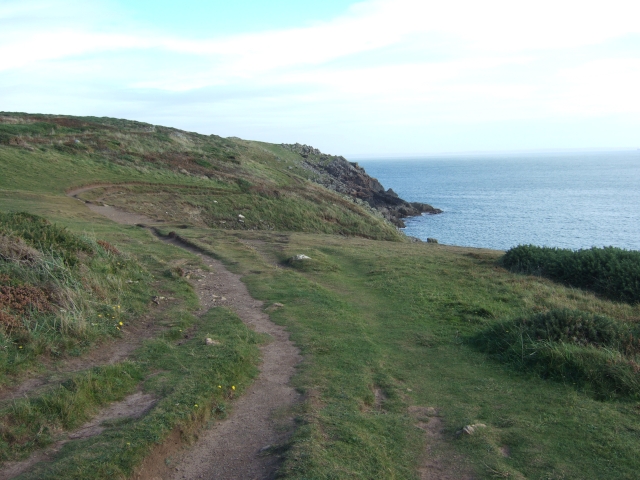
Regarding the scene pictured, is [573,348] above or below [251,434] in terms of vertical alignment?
above

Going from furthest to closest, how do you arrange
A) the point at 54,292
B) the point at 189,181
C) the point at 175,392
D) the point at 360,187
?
the point at 360,187 < the point at 189,181 < the point at 54,292 < the point at 175,392

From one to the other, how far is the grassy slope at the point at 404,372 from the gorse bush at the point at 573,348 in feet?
1.11

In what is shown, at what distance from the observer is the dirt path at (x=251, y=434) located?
236 inches

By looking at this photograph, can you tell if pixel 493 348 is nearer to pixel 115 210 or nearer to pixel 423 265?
pixel 423 265

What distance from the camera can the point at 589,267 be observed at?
60.3 feet

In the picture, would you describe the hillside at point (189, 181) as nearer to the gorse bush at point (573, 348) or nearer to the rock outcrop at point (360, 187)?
the rock outcrop at point (360, 187)

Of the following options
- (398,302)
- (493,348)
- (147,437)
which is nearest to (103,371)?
(147,437)

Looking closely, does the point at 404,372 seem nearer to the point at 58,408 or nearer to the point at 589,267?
the point at 58,408

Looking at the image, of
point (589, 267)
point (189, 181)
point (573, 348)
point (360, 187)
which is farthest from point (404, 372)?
point (360, 187)

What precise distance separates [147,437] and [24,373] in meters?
2.68

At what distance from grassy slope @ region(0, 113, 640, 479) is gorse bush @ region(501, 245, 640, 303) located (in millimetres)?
1203

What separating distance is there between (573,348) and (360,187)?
69470mm

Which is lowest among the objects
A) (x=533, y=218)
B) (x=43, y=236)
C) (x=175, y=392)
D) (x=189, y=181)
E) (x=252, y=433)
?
A: (x=533, y=218)

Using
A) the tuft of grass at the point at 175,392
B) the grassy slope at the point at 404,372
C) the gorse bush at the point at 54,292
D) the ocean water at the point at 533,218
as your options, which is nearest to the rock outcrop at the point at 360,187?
the ocean water at the point at 533,218
